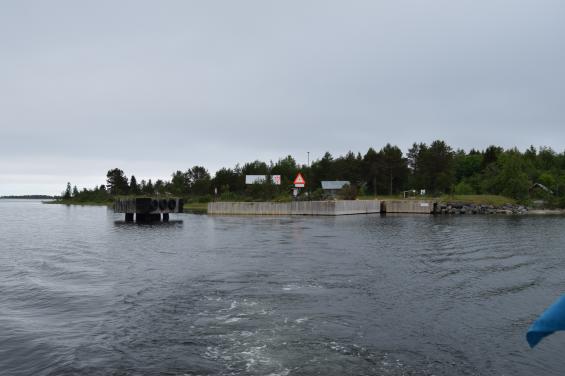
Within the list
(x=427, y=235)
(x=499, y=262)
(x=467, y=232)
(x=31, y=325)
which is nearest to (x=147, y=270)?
(x=31, y=325)

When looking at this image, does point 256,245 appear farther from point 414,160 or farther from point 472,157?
point 472,157

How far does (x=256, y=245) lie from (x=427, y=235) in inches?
614

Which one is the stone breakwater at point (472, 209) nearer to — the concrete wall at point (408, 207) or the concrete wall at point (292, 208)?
the concrete wall at point (408, 207)

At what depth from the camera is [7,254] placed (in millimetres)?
27719

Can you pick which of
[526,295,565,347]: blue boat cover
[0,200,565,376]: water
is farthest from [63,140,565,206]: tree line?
[526,295,565,347]: blue boat cover

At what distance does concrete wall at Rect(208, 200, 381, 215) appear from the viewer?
6944 centimetres

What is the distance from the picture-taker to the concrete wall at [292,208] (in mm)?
69438

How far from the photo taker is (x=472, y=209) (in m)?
78.8

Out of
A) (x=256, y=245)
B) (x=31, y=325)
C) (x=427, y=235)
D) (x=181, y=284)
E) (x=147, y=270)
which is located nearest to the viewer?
(x=31, y=325)

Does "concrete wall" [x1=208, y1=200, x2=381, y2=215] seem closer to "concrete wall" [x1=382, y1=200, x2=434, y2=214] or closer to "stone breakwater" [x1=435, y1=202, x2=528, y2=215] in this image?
"concrete wall" [x1=382, y1=200, x2=434, y2=214]

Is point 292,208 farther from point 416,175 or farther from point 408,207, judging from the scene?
point 416,175

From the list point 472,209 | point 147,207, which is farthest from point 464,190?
point 147,207

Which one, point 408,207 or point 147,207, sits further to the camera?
point 408,207

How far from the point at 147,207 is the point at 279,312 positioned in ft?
165
